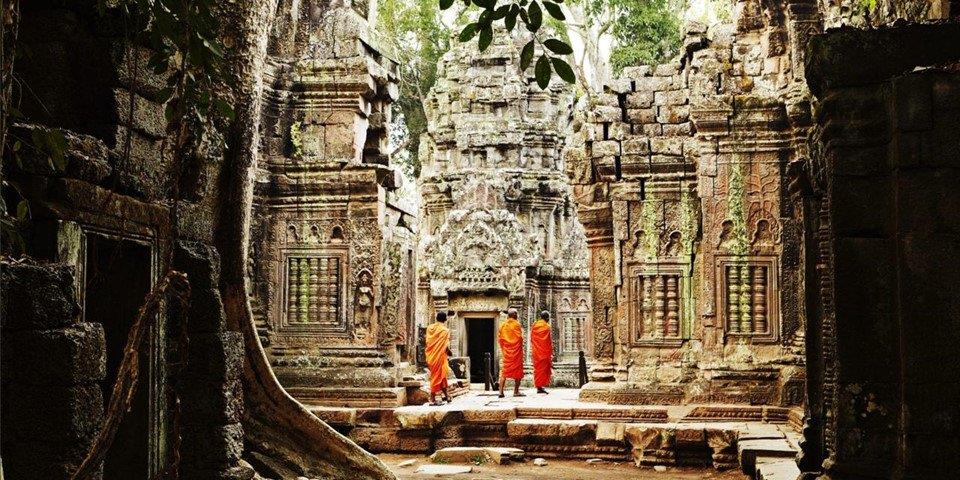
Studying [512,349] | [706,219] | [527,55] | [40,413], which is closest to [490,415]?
[706,219]

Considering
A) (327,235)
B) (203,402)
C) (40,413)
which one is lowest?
(203,402)

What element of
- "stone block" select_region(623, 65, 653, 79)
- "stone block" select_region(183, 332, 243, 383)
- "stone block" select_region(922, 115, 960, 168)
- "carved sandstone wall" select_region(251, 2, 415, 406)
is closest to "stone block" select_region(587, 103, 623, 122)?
"stone block" select_region(623, 65, 653, 79)

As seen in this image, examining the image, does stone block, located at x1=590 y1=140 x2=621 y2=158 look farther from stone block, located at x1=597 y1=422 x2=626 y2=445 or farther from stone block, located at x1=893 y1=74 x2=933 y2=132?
stone block, located at x1=893 y1=74 x2=933 y2=132

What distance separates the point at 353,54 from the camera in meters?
12.8

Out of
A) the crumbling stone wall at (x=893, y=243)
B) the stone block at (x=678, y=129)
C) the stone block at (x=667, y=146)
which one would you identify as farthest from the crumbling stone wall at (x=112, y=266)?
the stone block at (x=678, y=129)

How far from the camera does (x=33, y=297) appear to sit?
13.2ft

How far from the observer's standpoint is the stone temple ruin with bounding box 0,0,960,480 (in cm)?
451

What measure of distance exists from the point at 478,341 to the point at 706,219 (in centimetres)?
1227

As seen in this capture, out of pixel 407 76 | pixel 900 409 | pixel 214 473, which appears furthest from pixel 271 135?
pixel 407 76

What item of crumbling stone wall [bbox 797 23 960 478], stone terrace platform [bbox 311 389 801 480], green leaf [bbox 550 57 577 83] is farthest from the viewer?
stone terrace platform [bbox 311 389 801 480]

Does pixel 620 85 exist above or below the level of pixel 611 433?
above

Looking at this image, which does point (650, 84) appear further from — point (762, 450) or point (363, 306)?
point (762, 450)

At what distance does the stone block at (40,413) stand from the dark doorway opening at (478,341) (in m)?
19.5

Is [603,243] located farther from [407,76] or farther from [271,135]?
[407,76]
